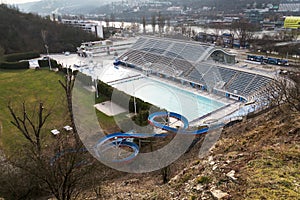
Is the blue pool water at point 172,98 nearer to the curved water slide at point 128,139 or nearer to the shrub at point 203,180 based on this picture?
the curved water slide at point 128,139

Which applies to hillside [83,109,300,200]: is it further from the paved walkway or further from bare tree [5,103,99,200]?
the paved walkway

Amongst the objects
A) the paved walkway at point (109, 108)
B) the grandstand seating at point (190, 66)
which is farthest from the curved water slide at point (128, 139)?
the grandstand seating at point (190, 66)

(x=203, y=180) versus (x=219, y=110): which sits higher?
(x=203, y=180)

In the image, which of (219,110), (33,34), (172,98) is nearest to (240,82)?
(219,110)

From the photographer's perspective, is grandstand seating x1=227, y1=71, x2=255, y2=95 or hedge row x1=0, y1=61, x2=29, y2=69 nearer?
grandstand seating x1=227, y1=71, x2=255, y2=95

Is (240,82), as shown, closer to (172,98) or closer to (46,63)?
(172,98)

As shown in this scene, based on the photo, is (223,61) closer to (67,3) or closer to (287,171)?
(287,171)

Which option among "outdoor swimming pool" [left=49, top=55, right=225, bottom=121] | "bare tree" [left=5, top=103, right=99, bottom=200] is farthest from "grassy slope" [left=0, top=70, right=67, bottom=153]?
"outdoor swimming pool" [left=49, top=55, right=225, bottom=121]
